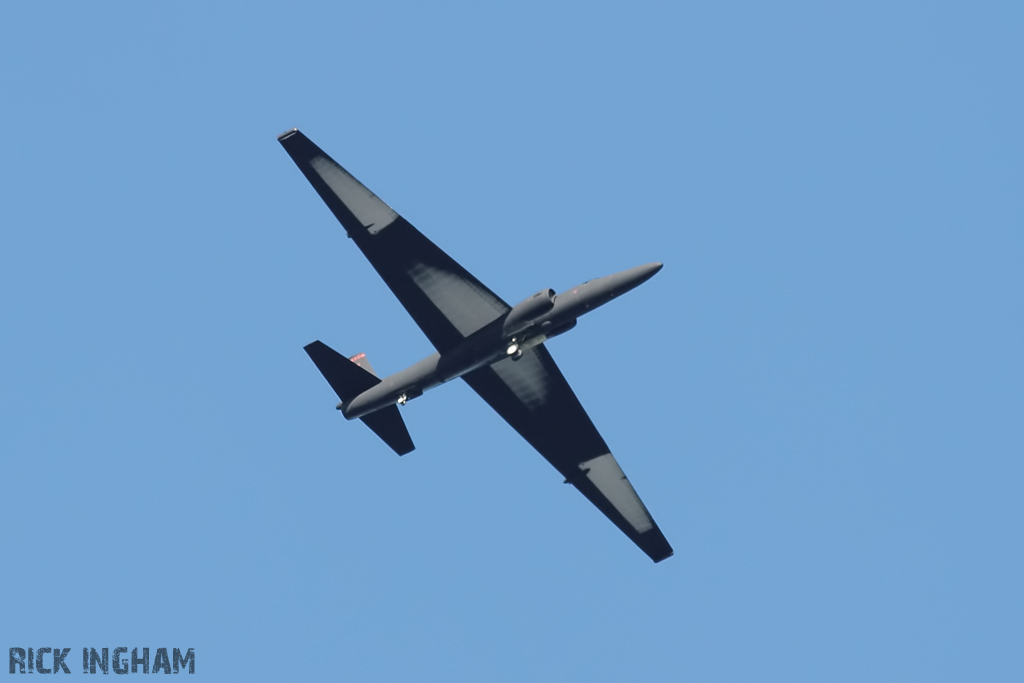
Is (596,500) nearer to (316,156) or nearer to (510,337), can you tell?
(510,337)

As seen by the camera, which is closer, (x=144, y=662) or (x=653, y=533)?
(x=144, y=662)

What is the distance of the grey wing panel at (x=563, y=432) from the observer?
69.4 m

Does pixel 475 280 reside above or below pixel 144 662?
above

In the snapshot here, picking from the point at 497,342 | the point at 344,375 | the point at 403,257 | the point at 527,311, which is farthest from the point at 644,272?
Result: the point at 344,375

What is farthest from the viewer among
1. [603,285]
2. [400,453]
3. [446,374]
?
[400,453]

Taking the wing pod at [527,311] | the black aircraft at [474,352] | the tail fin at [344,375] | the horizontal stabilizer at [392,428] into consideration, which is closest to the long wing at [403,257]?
the black aircraft at [474,352]

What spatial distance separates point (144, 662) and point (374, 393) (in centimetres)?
1854

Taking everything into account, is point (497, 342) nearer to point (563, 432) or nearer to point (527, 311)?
point (527, 311)

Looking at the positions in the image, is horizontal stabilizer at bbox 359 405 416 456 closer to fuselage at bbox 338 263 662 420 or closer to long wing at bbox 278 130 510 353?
fuselage at bbox 338 263 662 420

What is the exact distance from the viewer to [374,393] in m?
68.6

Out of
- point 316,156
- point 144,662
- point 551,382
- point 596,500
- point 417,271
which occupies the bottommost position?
point 144,662

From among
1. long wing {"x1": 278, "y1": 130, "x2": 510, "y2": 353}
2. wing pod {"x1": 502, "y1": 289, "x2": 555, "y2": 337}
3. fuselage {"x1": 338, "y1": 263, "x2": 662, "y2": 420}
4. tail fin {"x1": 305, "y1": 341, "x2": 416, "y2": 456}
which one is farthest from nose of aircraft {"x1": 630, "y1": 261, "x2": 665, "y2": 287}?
tail fin {"x1": 305, "y1": 341, "x2": 416, "y2": 456}

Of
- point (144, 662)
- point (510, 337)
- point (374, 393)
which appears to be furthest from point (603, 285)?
point (144, 662)

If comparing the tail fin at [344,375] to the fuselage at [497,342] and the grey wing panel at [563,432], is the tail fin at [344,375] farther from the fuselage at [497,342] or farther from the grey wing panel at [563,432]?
the grey wing panel at [563,432]
